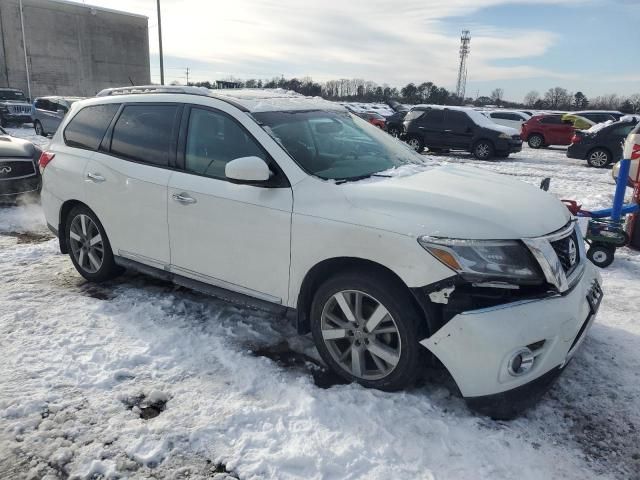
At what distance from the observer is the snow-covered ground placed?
2.53 m

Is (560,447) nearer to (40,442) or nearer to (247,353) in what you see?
(247,353)

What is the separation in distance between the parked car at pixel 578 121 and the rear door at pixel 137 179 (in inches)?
825

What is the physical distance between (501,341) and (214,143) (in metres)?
2.41

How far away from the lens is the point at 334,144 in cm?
385

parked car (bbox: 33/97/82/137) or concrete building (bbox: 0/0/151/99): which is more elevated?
concrete building (bbox: 0/0/151/99)

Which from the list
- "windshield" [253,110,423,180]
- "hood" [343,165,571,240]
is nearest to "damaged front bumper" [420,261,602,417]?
"hood" [343,165,571,240]

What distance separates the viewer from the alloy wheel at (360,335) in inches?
118

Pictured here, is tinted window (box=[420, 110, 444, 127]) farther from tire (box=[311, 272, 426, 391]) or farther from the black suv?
tire (box=[311, 272, 426, 391])

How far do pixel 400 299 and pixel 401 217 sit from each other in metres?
0.46

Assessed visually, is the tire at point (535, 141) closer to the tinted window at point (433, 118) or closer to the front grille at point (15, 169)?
the tinted window at point (433, 118)

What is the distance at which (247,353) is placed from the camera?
11.8 ft

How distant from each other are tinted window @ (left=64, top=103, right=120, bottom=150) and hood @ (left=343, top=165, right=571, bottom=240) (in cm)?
265

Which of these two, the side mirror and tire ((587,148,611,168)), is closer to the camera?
the side mirror

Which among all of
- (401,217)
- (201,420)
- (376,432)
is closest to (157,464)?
(201,420)
